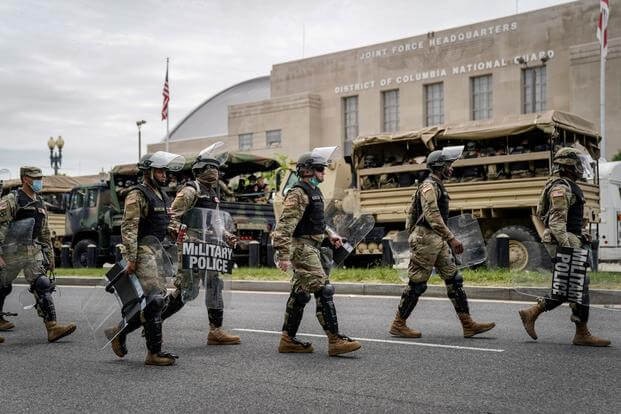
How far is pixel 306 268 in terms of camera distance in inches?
284

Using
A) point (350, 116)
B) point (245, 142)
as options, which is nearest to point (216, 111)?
point (245, 142)

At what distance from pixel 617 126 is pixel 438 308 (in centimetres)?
3389

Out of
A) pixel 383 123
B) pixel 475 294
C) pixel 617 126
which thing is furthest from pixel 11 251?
pixel 383 123

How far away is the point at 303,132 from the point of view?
184 ft

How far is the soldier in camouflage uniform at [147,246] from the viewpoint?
6.89 metres

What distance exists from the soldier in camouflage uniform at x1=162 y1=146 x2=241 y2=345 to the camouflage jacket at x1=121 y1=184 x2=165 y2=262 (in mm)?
423

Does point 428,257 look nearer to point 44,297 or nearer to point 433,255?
point 433,255

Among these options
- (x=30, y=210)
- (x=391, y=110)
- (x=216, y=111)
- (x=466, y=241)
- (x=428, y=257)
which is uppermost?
(x=216, y=111)

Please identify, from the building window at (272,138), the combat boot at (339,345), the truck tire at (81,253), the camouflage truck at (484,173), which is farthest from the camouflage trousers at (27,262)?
the building window at (272,138)

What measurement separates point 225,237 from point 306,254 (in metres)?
0.97

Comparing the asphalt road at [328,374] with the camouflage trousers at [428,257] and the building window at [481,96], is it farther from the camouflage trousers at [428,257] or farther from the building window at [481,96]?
the building window at [481,96]

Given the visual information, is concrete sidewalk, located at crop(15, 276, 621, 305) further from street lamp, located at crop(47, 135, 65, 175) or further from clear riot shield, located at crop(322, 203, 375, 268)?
street lamp, located at crop(47, 135, 65, 175)

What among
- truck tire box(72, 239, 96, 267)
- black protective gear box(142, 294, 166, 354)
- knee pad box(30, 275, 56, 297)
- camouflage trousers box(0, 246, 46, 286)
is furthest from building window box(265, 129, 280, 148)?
black protective gear box(142, 294, 166, 354)

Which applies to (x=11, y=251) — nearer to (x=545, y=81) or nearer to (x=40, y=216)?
(x=40, y=216)
